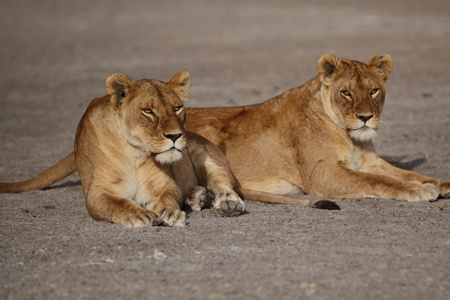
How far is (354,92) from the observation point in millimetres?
6176

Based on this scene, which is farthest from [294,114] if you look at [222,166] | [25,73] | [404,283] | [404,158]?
[25,73]

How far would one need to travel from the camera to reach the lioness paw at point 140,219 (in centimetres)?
498

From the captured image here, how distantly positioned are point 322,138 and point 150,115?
180cm

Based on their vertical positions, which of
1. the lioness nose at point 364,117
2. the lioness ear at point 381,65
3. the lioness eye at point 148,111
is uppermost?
the lioness ear at point 381,65

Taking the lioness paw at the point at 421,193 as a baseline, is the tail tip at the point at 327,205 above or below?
below

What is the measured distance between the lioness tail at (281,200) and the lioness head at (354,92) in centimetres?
85

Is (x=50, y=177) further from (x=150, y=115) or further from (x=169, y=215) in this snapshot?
(x=169, y=215)

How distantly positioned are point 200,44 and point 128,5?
501 inches

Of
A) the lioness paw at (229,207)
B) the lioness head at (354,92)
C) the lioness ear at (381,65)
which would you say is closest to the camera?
the lioness paw at (229,207)

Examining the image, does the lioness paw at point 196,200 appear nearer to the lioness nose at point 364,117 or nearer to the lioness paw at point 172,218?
the lioness paw at point 172,218

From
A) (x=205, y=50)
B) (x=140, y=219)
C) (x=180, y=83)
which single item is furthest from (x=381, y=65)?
(x=205, y=50)

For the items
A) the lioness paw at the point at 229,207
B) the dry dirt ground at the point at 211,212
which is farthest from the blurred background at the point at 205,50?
the lioness paw at the point at 229,207

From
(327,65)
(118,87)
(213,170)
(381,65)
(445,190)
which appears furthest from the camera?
(381,65)

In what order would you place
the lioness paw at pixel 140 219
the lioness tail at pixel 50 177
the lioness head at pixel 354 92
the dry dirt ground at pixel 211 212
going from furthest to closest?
the lioness tail at pixel 50 177, the lioness head at pixel 354 92, the lioness paw at pixel 140 219, the dry dirt ground at pixel 211 212
